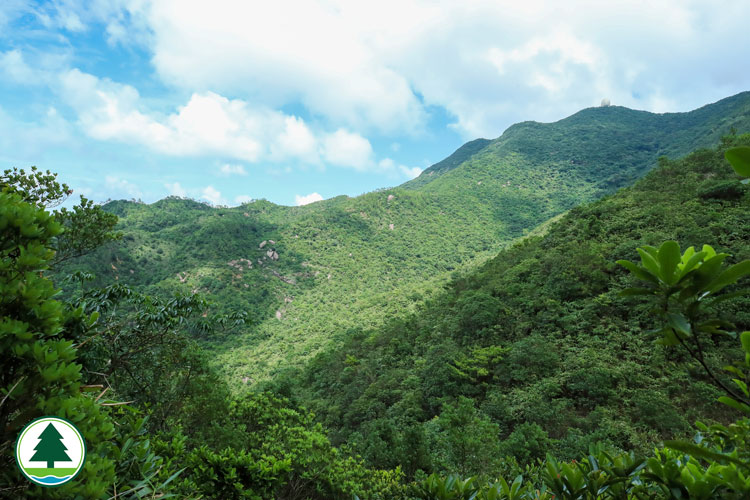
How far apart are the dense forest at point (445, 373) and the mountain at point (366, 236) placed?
3178 mm

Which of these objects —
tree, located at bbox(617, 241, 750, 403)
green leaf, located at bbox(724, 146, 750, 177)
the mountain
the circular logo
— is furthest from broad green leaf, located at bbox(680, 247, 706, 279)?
the mountain

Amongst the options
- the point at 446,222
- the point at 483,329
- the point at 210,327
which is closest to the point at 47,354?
the point at 210,327

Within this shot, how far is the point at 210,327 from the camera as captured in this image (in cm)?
476

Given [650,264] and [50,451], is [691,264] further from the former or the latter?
[50,451]

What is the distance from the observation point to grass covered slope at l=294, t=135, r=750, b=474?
7.36 metres

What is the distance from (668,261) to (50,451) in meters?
2.39

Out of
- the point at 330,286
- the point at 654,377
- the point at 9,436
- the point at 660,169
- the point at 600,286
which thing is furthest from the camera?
the point at 330,286

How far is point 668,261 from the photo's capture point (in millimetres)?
1089

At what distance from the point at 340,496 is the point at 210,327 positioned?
359 centimetres

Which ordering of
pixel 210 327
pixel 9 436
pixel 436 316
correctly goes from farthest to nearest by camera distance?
pixel 436 316
pixel 210 327
pixel 9 436

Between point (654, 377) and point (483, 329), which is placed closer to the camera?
point (654, 377)

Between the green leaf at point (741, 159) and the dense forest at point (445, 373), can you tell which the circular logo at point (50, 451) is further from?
the green leaf at point (741, 159)

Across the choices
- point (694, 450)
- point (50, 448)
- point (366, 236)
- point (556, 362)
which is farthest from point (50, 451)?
point (366, 236)

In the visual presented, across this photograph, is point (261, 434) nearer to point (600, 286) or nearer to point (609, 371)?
point (609, 371)
